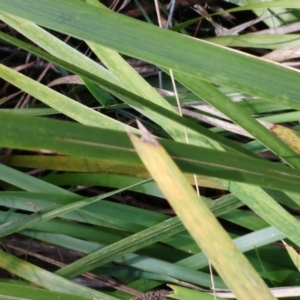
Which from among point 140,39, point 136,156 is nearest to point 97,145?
point 136,156

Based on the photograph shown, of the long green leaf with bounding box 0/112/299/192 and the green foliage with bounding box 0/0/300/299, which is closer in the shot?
the long green leaf with bounding box 0/112/299/192

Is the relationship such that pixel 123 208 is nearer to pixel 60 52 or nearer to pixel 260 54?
pixel 60 52

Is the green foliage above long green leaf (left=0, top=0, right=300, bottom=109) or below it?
below

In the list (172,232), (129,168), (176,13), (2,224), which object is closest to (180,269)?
(172,232)

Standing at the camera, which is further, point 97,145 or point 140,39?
point 140,39

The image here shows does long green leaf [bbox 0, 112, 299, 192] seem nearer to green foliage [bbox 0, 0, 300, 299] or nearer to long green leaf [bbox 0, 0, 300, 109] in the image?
green foliage [bbox 0, 0, 300, 299]

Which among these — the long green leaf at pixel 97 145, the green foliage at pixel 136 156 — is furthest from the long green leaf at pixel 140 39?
the long green leaf at pixel 97 145

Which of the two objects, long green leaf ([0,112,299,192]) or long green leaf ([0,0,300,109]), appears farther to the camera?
long green leaf ([0,0,300,109])

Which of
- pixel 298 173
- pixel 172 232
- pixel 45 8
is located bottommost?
pixel 172 232

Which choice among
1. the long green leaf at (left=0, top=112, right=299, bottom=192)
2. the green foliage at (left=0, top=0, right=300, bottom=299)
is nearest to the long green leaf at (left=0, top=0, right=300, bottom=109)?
the green foliage at (left=0, top=0, right=300, bottom=299)

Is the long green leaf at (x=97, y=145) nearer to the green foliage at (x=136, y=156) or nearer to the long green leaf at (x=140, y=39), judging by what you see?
the green foliage at (x=136, y=156)

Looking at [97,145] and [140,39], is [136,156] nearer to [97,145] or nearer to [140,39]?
[97,145]
